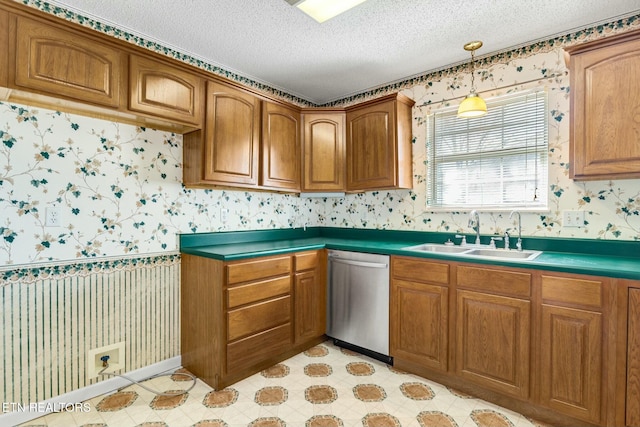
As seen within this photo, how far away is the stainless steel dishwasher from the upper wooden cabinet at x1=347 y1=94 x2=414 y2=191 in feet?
2.41

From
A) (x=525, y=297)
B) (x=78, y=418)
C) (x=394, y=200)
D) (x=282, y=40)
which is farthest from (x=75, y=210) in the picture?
(x=525, y=297)

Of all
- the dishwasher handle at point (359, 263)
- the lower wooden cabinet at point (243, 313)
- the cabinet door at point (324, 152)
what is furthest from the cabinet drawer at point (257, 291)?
the cabinet door at point (324, 152)

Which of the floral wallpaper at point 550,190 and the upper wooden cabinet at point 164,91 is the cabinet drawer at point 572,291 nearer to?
the floral wallpaper at point 550,190

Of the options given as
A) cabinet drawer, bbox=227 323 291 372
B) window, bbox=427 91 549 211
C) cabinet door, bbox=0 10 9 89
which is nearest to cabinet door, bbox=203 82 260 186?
cabinet door, bbox=0 10 9 89

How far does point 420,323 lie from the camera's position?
7.49 ft

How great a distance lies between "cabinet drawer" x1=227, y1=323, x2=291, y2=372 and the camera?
2172 millimetres

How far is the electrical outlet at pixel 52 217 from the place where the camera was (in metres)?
1.88

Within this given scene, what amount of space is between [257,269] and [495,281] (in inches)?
61.2

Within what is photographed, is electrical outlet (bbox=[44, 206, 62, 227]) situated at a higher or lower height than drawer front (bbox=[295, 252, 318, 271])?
higher

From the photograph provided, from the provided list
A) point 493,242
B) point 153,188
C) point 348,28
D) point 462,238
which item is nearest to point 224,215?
point 153,188

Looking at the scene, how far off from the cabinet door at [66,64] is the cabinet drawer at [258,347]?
172 centimetres

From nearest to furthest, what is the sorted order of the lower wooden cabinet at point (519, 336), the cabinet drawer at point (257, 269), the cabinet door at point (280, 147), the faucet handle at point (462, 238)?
the lower wooden cabinet at point (519, 336) < the cabinet drawer at point (257, 269) < the faucet handle at point (462, 238) < the cabinet door at point (280, 147)

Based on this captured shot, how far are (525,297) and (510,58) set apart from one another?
5.92 feet

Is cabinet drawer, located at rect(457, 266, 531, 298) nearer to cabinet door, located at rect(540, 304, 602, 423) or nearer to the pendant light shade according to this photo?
cabinet door, located at rect(540, 304, 602, 423)
